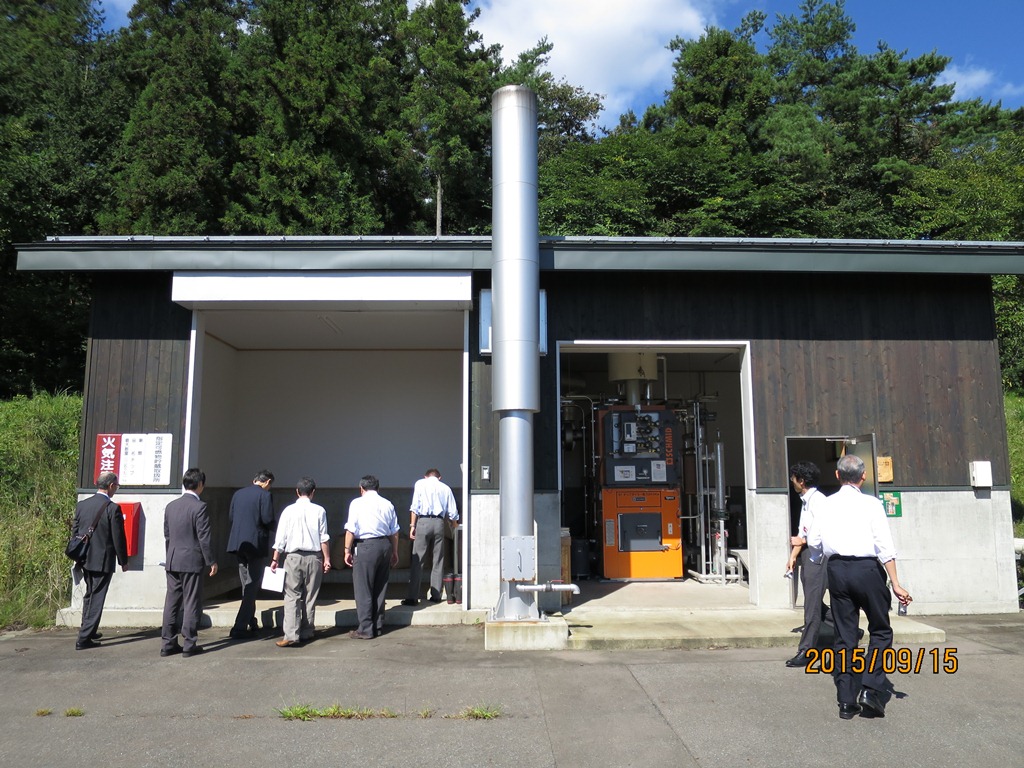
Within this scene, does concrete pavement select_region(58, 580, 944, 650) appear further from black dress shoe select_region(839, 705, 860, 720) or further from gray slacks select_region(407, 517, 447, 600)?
black dress shoe select_region(839, 705, 860, 720)

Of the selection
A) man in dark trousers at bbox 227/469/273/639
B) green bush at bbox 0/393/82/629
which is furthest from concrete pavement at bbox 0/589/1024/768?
green bush at bbox 0/393/82/629

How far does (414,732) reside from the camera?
5.04m

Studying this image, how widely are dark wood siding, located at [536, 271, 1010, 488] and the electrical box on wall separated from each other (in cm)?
11

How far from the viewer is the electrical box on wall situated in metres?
8.93

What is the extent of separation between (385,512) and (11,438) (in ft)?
24.4

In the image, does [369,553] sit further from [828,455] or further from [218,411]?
[828,455]

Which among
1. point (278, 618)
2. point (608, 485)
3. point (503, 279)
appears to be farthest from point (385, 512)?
point (608, 485)

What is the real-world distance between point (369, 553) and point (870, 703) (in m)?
4.66

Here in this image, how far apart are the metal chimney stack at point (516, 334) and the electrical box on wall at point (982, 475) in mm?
5385

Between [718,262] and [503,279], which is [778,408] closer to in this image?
[718,262]

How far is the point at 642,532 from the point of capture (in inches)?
431

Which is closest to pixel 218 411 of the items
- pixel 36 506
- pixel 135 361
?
pixel 135 361

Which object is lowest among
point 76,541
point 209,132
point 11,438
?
point 76,541
